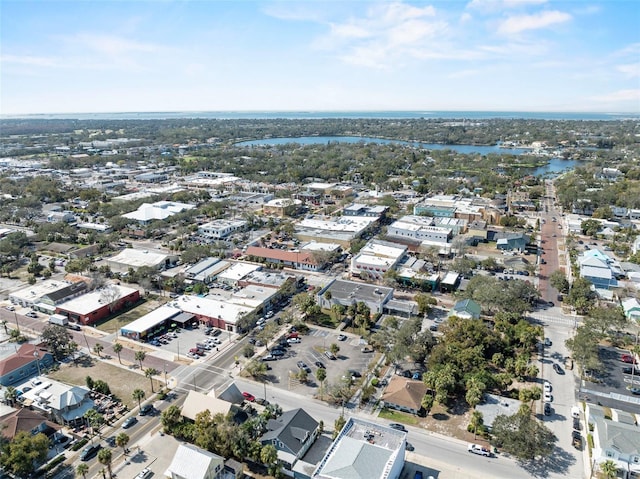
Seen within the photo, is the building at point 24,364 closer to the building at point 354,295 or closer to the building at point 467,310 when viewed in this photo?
the building at point 354,295

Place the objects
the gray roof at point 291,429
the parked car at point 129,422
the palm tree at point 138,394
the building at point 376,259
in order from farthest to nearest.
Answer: the building at point 376,259
the palm tree at point 138,394
the parked car at point 129,422
the gray roof at point 291,429

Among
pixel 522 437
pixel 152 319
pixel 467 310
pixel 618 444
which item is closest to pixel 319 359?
pixel 467 310

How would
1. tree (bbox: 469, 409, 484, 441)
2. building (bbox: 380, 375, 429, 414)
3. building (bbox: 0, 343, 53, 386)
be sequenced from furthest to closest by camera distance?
building (bbox: 0, 343, 53, 386), building (bbox: 380, 375, 429, 414), tree (bbox: 469, 409, 484, 441)

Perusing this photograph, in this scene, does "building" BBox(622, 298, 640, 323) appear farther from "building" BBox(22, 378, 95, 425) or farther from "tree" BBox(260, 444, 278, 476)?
"building" BBox(22, 378, 95, 425)

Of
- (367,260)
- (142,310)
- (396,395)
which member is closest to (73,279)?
(142,310)

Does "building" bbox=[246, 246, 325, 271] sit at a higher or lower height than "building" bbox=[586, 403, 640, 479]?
higher

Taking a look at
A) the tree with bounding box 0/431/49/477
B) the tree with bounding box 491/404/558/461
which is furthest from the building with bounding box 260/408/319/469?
the tree with bounding box 0/431/49/477

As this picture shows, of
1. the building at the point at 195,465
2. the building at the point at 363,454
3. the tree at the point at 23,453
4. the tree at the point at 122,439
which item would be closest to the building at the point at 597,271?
the building at the point at 363,454
